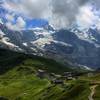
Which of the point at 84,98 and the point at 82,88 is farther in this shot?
the point at 82,88

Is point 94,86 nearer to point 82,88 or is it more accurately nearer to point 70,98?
point 82,88

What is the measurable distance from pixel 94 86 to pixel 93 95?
23.3 metres

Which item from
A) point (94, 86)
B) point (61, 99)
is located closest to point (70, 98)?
point (61, 99)

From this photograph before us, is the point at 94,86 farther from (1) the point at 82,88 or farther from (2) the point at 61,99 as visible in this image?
(2) the point at 61,99

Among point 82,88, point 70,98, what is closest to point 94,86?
point 82,88

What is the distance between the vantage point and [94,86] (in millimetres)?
196750

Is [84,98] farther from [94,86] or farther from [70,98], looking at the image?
[94,86]

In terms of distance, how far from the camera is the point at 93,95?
570 ft

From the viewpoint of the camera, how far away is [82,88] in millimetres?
194250

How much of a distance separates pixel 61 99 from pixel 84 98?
689 inches

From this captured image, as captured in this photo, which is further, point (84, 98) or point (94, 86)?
point (94, 86)

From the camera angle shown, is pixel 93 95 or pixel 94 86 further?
pixel 94 86

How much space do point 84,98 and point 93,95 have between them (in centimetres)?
466

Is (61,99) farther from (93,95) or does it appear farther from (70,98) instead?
(93,95)
